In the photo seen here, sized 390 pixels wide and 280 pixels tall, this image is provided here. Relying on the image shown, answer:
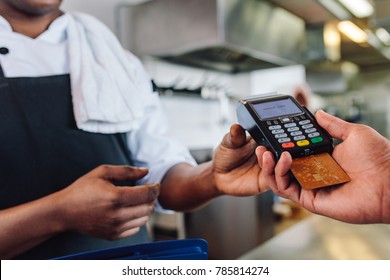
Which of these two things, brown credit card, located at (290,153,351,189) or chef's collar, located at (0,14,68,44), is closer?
brown credit card, located at (290,153,351,189)

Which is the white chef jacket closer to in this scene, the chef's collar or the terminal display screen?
the chef's collar

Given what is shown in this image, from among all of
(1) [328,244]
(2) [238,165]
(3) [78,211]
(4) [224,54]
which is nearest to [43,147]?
(3) [78,211]

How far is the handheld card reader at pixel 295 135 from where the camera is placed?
0.39 m

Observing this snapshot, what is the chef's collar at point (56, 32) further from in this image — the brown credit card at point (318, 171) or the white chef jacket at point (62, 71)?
the brown credit card at point (318, 171)

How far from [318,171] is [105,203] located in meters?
0.26

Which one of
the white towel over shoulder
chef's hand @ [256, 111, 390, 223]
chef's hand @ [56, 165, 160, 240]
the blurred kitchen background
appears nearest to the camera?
chef's hand @ [256, 111, 390, 223]

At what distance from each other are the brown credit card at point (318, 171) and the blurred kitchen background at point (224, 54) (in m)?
0.47

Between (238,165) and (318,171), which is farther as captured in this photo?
(238,165)

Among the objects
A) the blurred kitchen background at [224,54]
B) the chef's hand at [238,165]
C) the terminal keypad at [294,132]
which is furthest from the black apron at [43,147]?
the blurred kitchen background at [224,54]

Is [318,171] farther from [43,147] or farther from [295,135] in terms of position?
[43,147]

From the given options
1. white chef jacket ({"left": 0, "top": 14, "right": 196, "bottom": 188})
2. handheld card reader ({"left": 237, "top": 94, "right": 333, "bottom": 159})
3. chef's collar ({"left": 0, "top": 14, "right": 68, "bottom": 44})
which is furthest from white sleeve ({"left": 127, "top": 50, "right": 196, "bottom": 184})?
handheld card reader ({"left": 237, "top": 94, "right": 333, "bottom": 159})

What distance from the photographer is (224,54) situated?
1.95 m

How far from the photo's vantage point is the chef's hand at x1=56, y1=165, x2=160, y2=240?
0.48 metres

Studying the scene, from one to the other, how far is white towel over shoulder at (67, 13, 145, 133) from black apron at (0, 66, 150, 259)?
0.02 meters
